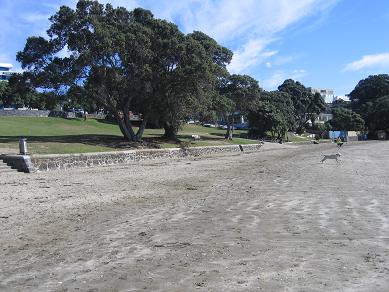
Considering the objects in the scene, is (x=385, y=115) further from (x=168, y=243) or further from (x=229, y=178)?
(x=168, y=243)

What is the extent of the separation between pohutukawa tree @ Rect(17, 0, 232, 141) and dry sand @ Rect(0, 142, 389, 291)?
2021 cm

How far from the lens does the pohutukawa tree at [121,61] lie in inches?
1403

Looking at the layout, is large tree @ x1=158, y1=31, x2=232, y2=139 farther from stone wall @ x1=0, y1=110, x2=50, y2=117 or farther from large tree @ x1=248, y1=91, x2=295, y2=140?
stone wall @ x1=0, y1=110, x2=50, y2=117

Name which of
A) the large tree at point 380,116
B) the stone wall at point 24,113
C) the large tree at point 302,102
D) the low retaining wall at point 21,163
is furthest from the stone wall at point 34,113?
the large tree at point 380,116

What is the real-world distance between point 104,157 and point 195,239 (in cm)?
2206

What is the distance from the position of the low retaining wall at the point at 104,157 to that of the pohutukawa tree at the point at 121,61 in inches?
155

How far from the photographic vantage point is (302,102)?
124m

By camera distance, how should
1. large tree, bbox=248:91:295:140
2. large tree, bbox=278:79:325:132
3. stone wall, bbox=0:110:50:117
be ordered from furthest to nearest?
1. large tree, bbox=278:79:325:132
2. large tree, bbox=248:91:295:140
3. stone wall, bbox=0:110:50:117

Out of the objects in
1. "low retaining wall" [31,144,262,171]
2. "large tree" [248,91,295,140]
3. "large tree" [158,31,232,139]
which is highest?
"large tree" [158,31,232,139]

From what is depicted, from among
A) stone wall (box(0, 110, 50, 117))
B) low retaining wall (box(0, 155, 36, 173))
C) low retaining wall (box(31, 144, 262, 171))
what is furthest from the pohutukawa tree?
stone wall (box(0, 110, 50, 117))

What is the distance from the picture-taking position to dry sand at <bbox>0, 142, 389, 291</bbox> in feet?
21.0

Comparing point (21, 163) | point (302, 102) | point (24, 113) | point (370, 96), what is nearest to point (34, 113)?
point (24, 113)

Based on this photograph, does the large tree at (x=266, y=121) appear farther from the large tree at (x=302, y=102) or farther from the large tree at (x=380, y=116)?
the large tree at (x=380, y=116)

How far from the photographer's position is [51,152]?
91.4 ft
